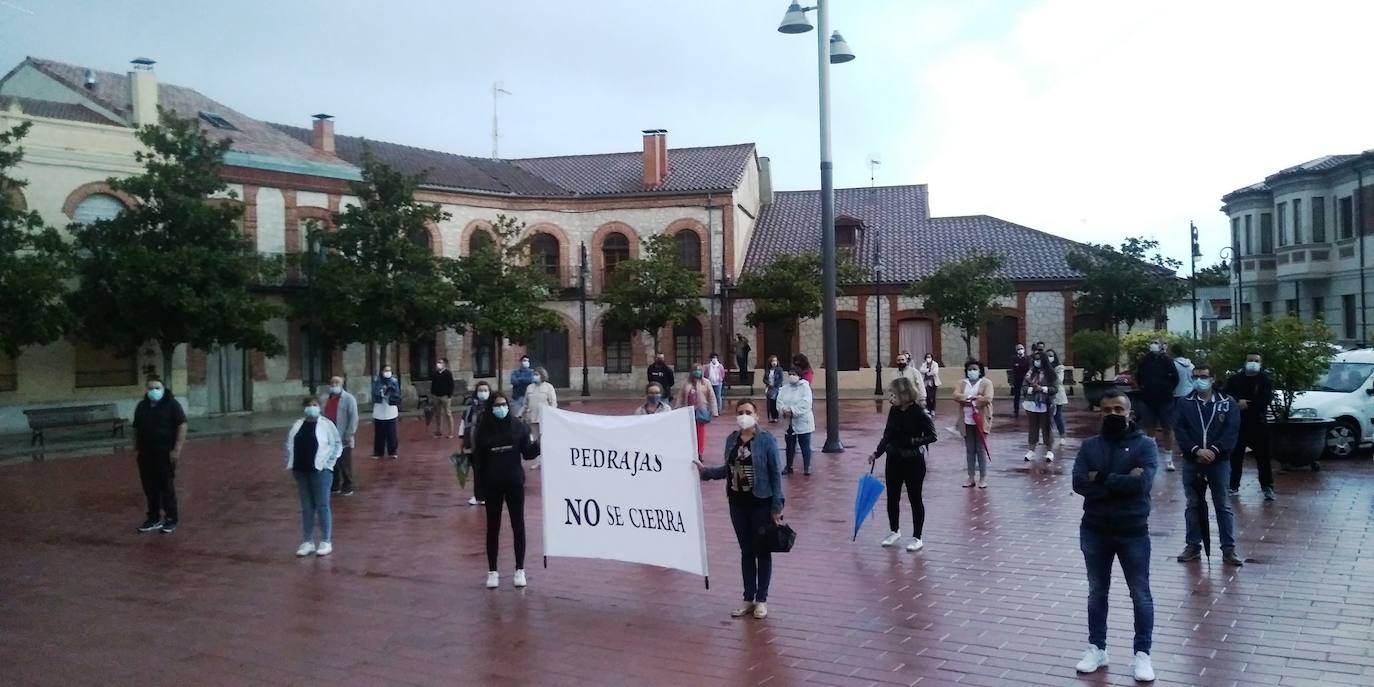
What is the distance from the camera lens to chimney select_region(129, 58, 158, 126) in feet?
95.1

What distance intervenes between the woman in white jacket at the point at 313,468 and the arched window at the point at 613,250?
3229 centimetres

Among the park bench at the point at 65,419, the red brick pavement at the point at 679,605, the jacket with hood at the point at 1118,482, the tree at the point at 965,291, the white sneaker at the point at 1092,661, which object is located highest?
the tree at the point at 965,291

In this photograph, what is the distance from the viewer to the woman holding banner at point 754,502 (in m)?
7.91

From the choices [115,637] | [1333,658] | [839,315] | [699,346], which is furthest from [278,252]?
[1333,658]

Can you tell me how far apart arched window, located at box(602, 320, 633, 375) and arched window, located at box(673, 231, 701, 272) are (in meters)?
3.78

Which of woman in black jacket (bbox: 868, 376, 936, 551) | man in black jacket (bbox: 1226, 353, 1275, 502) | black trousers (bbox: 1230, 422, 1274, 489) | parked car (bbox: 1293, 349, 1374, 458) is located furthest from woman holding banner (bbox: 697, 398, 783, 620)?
parked car (bbox: 1293, 349, 1374, 458)

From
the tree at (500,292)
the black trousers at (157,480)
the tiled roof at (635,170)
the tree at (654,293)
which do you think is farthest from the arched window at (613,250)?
the black trousers at (157,480)

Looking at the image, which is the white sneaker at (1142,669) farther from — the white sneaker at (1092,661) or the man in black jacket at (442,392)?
the man in black jacket at (442,392)

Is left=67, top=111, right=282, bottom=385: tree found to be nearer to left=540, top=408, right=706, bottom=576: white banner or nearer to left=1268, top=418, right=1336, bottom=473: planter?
left=540, top=408, right=706, bottom=576: white banner

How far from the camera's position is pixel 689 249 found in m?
42.8

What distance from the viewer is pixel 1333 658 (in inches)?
261

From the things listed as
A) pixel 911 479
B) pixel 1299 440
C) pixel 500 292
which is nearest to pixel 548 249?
pixel 500 292

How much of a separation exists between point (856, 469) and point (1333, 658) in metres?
9.70

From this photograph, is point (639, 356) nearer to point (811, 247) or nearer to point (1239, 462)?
point (811, 247)
